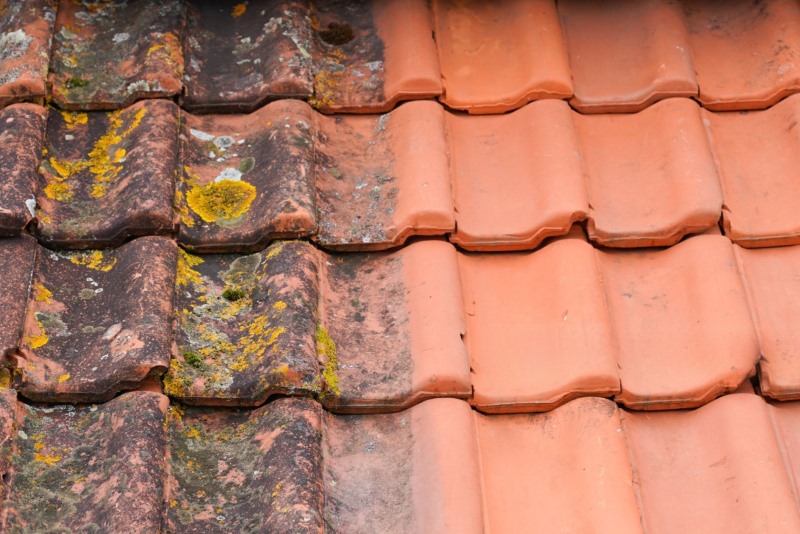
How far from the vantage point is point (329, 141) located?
230cm

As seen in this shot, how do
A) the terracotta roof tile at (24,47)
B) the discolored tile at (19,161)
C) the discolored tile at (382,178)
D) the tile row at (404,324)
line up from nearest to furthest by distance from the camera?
the tile row at (404,324) < the discolored tile at (19,161) < the discolored tile at (382,178) < the terracotta roof tile at (24,47)

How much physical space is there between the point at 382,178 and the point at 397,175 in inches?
1.3

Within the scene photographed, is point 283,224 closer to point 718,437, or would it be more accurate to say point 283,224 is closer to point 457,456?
point 457,456

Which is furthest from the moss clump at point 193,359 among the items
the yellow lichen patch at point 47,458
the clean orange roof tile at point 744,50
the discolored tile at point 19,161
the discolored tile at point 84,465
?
the clean orange roof tile at point 744,50

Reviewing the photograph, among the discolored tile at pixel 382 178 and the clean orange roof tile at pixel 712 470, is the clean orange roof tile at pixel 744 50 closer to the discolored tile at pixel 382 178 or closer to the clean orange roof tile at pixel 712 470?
the discolored tile at pixel 382 178

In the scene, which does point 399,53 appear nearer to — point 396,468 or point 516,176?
point 516,176

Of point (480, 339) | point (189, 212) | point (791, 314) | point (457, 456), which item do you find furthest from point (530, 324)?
point (189, 212)

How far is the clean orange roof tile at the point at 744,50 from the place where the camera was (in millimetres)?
2385

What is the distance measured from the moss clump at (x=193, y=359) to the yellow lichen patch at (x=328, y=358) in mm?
198

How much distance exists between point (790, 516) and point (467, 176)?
2.97 feet

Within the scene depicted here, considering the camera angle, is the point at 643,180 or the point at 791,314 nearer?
the point at 791,314

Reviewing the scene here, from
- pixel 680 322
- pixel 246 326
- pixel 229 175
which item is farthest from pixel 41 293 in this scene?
pixel 680 322

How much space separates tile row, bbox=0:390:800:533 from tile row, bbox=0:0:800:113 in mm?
785

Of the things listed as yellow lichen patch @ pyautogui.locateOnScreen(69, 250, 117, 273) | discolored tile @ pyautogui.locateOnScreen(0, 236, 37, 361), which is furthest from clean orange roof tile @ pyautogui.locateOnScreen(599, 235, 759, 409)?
discolored tile @ pyautogui.locateOnScreen(0, 236, 37, 361)
